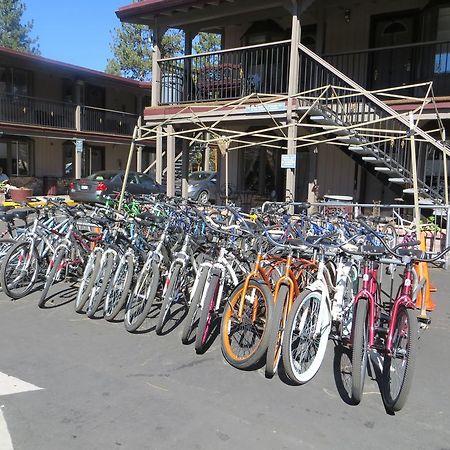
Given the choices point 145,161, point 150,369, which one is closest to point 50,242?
point 150,369

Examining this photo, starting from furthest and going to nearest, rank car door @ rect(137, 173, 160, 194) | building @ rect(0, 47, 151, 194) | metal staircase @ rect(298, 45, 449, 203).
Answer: building @ rect(0, 47, 151, 194) → car door @ rect(137, 173, 160, 194) → metal staircase @ rect(298, 45, 449, 203)

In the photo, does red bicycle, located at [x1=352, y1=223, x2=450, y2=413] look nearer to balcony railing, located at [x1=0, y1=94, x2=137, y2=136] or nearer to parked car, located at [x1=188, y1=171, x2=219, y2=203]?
parked car, located at [x1=188, y1=171, x2=219, y2=203]

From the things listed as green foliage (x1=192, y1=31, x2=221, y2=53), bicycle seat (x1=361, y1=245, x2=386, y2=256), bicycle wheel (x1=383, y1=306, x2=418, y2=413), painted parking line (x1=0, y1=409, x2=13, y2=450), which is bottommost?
painted parking line (x1=0, y1=409, x2=13, y2=450)

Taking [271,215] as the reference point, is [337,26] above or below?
above

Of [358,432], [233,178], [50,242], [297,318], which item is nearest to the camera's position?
[358,432]

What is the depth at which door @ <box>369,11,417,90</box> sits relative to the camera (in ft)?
40.2

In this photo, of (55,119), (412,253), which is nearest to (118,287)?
(412,253)

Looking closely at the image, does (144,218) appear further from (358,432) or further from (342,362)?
(358,432)

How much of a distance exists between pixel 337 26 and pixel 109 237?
10.6 metres

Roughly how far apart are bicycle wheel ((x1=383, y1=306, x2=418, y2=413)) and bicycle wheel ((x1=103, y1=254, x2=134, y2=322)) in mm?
2538

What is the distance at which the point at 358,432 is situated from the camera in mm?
2975

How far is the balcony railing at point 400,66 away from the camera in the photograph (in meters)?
11.7

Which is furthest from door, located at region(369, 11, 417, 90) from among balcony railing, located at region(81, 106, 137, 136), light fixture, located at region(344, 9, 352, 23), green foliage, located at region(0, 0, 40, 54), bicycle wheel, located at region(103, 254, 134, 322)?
green foliage, located at region(0, 0, 40, 54)

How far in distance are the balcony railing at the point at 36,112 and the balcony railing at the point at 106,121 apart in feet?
2.50
